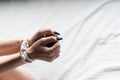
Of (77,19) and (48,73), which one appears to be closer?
(48,73)

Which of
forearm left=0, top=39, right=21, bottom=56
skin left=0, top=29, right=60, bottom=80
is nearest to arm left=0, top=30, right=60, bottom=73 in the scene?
skin left=0, top=29, right=60, bottom=80

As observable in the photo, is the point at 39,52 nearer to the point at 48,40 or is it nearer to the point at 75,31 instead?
the point at 48,40

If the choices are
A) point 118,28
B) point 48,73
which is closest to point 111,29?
point 118,28

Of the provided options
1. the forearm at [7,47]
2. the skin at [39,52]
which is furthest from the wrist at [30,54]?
the forearm at [7,47]

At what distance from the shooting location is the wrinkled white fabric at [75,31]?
3.12 feet

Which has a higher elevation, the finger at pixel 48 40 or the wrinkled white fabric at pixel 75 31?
the wrinkled white fabric at pixel 75 31

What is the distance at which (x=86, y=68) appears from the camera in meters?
0.95

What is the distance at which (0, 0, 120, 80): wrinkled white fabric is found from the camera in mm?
952

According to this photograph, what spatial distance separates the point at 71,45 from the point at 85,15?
0.15 meters

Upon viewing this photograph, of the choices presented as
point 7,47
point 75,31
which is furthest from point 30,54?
point 75,31

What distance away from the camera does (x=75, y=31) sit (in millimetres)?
1059

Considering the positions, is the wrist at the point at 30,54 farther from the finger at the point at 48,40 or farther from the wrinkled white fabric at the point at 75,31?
the wrinkled white fabric at the point at 75,31

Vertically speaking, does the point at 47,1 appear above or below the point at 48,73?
above

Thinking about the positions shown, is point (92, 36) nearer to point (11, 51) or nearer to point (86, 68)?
point (86, 68)
